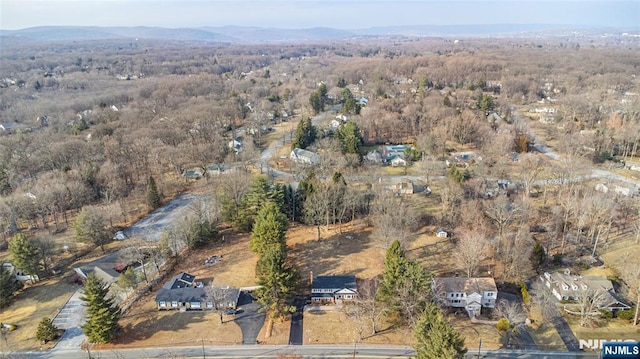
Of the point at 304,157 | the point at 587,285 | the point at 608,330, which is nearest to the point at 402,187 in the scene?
the point at 304,157

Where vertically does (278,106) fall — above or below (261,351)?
above

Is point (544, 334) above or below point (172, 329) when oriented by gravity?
above

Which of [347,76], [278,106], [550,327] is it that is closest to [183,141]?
[278,106]

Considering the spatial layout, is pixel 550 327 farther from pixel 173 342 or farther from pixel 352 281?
pixel 173 342

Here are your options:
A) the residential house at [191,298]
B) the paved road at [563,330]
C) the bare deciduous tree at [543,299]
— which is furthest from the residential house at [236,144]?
the paved road at [563,330]

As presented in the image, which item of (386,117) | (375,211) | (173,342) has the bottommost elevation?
(173,342)

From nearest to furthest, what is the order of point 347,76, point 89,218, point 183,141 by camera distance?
1. point 89,218
2. point 183,141
3. point 347,76

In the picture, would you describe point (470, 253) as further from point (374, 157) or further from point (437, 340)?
point (374, 157)
